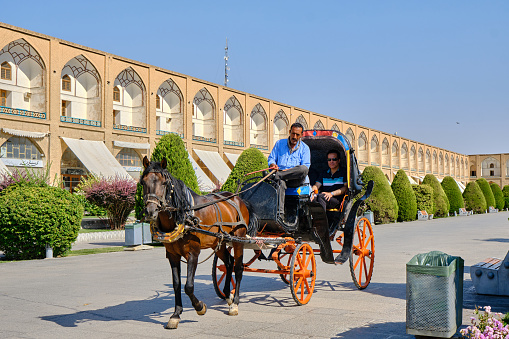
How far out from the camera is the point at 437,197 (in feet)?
115

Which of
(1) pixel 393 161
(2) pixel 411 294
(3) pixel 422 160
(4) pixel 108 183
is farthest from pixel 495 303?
(3) pixel 422 160

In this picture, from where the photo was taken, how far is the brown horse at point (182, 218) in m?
4.67

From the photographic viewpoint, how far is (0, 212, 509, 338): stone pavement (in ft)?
15.8

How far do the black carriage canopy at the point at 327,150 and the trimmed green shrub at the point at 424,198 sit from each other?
2574cm

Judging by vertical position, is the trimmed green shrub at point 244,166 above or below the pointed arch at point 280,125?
below

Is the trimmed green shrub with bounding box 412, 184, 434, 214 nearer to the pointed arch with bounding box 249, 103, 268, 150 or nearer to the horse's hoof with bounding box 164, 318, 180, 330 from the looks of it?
the pointed arch with bounding box 249, 103, 268, 150

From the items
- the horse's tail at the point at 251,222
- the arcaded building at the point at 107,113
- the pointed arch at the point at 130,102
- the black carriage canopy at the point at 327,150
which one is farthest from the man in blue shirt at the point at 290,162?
the pointed arch at the point at 130,102

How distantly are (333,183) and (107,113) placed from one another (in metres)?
27.0

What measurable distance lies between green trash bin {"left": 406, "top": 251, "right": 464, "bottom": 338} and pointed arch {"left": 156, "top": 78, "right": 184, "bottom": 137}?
113 ft

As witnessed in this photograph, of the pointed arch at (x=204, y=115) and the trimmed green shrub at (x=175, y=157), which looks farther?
the pointed arch at (x=204, y=115)

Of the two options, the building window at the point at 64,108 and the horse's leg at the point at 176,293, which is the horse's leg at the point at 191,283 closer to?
the horse's leg at the point at 176,293

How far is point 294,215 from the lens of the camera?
6.59 meters

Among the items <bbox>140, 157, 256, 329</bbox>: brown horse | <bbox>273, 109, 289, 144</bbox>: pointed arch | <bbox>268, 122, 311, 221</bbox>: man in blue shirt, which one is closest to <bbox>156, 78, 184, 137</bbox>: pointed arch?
<bbox>273, 109, 289, 144</bbox>: pointed arch

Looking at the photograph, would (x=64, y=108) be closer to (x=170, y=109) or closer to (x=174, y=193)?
(x=170, y=109)
